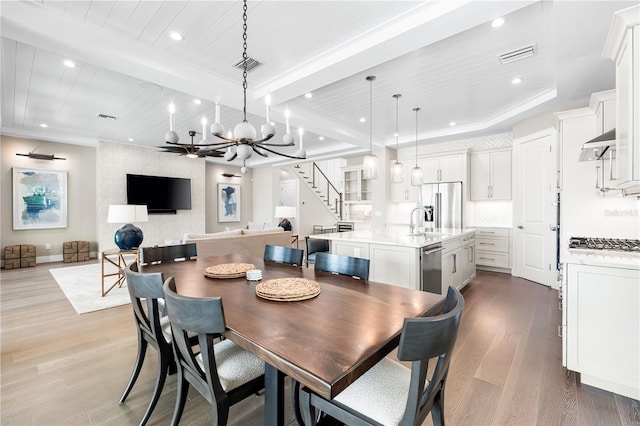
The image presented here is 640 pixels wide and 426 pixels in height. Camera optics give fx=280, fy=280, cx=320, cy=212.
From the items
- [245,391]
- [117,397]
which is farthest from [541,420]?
[117,397]

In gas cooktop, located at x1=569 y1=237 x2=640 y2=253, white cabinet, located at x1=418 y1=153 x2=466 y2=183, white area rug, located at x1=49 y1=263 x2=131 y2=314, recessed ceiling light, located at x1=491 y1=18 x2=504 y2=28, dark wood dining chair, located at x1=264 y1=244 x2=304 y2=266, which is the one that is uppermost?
recessed ceiling light, located at x1=491 y1=18 x2=504 y2=28

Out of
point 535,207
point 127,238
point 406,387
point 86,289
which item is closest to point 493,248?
point 535,207

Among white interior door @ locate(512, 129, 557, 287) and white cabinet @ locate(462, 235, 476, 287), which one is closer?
white cabinet @ locate(462, 235, 476, 287)

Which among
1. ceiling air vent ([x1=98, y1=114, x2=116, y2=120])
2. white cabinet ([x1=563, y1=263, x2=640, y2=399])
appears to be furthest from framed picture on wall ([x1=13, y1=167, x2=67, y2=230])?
white cabinet ([x1=563, y1=263, x2=640, y2=399])

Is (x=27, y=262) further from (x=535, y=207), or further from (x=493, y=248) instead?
(x=535, y=207)

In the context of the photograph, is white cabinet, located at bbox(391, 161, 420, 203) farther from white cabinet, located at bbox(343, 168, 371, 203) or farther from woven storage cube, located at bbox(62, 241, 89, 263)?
woven storage cube, located at bbox(62, 241, 89, 263)

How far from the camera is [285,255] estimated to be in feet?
8.38

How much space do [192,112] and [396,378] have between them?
499cm

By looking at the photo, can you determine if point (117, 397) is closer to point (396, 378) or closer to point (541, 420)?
point (396, 378)

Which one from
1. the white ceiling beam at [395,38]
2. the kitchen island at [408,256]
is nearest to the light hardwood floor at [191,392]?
the kitchen island at [408,256]

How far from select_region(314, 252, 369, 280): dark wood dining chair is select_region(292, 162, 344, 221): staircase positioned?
745 centimetres

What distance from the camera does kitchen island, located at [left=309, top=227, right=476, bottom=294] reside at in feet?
9.99

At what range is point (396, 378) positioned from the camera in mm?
1256

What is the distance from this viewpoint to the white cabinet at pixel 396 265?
3.02m
